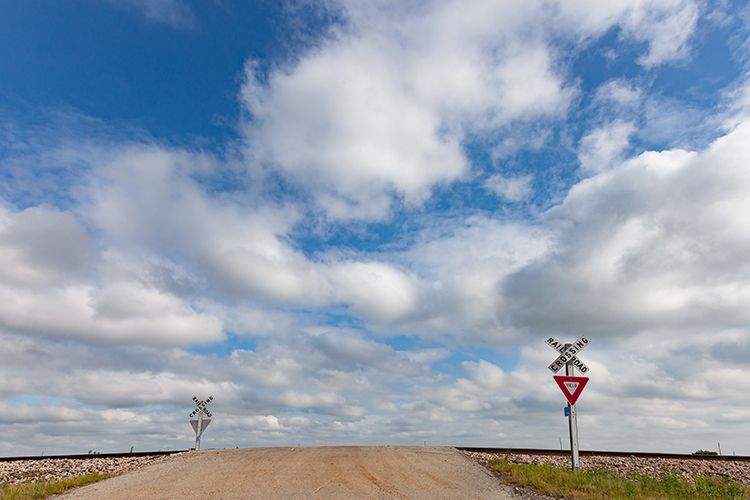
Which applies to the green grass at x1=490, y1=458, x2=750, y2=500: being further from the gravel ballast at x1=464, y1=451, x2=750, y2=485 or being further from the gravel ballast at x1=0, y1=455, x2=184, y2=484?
the gravel ballast at x1=0, y1=455, x2=184, y2=484

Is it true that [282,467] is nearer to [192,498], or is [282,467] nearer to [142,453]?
[192,498]

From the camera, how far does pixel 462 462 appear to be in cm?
1944

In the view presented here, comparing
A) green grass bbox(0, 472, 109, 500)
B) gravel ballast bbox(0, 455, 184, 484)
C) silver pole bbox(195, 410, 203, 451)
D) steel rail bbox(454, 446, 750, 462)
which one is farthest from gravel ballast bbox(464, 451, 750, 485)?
green grass bbox(0, 472, 109, 500)

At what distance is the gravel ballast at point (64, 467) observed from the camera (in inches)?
712

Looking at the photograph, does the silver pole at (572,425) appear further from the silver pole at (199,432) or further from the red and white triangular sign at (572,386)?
the silver pole at (199,432)

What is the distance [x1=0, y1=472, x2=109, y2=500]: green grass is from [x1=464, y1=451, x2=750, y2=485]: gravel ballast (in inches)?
501

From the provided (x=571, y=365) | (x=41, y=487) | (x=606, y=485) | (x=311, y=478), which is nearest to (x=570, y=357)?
(x=571, y=365)

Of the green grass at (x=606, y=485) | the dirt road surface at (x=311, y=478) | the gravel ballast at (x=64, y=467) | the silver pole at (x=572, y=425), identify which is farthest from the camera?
the silver pole at (x=572, y=425)

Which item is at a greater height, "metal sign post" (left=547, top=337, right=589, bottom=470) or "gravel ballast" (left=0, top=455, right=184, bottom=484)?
"metal sign post" (left=547, top=337, right=589, bottom=470)

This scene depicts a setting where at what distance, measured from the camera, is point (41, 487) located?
1533cm

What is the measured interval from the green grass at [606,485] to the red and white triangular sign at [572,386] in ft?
7.96

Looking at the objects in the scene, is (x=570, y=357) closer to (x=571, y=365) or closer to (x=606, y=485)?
(x=571, y=365)

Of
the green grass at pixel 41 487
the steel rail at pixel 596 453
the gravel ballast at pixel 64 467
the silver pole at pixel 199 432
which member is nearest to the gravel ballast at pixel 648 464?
the steel rail at pixel 596 453

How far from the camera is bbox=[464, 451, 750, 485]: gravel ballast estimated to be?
1978 centimetres
